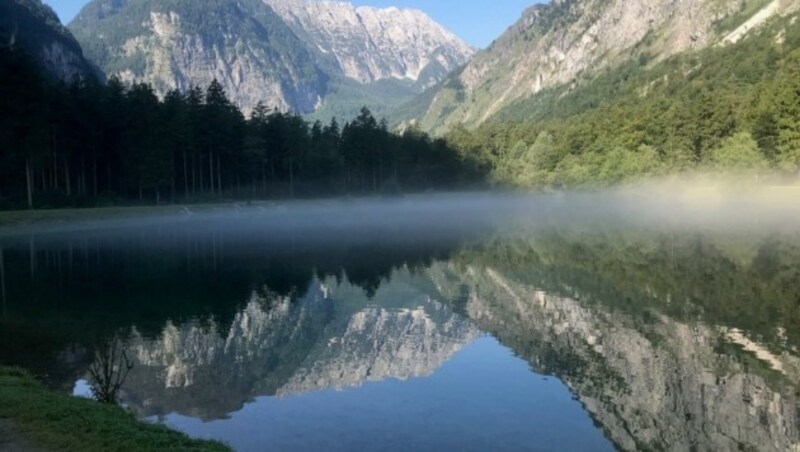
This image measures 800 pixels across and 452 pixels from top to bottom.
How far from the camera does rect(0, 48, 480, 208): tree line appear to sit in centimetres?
7281

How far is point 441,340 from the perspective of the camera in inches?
1020

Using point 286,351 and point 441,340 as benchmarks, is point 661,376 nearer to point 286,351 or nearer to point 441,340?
point 441,340

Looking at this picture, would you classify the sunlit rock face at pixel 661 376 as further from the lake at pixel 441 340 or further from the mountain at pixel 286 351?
the mountain at pixel 286 351

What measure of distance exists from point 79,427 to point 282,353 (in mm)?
12313

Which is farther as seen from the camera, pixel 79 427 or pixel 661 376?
pixel 661 376

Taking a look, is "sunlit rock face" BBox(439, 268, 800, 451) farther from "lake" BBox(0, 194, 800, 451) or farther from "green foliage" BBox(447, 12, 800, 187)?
"green foliage" BBox(447, 12, 800, 187)

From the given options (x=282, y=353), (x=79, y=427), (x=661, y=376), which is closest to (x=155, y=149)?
(x=282, y=353)

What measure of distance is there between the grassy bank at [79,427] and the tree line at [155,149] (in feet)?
217

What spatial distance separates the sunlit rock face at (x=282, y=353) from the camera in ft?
65.2

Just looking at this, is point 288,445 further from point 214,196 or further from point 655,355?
point 214,196

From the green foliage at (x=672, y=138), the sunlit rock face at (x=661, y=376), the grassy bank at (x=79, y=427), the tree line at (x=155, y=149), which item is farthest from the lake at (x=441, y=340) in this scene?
the green foliage at (x=672, y=138)

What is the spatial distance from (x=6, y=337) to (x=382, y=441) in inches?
678

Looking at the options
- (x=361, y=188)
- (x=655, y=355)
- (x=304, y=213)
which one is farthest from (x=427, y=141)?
(x=655, y=355)

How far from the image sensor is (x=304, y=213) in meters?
115
